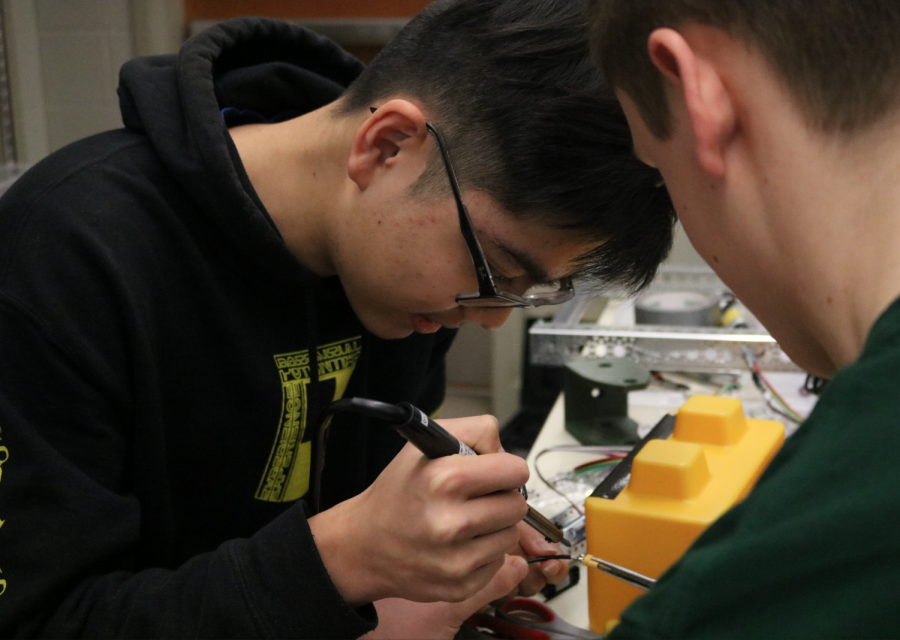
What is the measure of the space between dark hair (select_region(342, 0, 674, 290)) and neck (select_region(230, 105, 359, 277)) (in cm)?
13

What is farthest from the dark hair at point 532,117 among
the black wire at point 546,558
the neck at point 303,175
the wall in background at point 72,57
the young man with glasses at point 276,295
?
the wall in background at point 72,57

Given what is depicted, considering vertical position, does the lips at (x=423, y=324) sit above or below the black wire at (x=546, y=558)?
above

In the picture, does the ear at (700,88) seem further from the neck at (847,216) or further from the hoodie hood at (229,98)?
the hoodie hood at (229,98)

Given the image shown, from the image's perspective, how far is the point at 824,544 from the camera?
0.37 m

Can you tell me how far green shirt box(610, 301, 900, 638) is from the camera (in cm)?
37

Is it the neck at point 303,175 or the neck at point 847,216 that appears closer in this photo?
the neck at point 847,216

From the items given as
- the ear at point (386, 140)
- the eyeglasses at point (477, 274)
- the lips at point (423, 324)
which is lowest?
the lips at point (423, 324)

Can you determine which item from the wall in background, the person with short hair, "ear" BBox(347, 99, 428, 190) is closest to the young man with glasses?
"ear" BBox(347, 99, 428, 190)

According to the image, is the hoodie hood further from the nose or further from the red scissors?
the red scissors

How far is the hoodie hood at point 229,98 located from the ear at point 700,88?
57 centimetres

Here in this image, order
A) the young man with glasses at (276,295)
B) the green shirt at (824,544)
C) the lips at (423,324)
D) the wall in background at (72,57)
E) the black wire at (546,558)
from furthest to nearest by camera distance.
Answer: the wall in background at (72,57) < the lips at (423,324) < the black wire at (546,558) < the young man with glasses at (276,295) < the green shirt at (824,544)

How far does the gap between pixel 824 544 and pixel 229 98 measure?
950mm

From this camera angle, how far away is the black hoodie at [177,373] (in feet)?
A: 2.50

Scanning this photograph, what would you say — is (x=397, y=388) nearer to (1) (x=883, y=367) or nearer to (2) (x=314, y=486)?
(2) (x=314, y=486)
